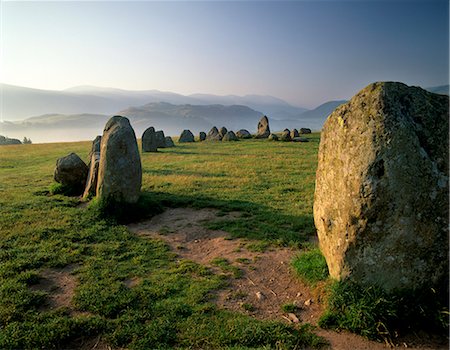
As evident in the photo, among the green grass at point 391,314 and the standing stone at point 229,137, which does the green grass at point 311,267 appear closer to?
the green grass at point 391,314

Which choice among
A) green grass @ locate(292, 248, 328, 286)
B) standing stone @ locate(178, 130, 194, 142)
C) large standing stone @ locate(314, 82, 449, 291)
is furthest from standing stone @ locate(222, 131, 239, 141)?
large standing stone @ locate(314, 82, 449, 291)

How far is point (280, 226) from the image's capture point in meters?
11.6

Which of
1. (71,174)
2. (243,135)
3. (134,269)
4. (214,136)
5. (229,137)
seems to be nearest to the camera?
(134,269)

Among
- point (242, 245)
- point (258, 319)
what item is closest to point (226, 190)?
point (242, 245)

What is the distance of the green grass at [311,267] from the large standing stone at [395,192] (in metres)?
1.07

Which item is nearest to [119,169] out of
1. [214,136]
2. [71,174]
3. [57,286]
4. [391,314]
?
[71,174]

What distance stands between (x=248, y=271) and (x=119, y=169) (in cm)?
727

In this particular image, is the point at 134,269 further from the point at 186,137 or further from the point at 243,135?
the point at 243,135

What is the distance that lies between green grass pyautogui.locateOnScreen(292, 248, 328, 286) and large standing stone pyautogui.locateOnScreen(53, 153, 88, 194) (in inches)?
496

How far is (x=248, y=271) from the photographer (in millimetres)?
8383

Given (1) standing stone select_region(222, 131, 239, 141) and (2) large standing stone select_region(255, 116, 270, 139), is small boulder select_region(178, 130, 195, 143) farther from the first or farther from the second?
(2) large standing stone select_region(255, 116, 270, 139)

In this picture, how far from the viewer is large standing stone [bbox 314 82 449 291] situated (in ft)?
18.8

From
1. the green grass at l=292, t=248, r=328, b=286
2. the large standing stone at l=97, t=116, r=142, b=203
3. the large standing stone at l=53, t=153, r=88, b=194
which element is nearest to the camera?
the green grass at l=292, t=248, r=328, b=286

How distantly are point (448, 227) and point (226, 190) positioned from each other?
39.7 feet
